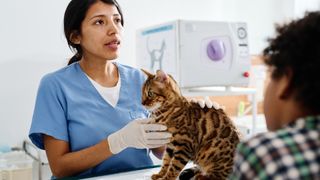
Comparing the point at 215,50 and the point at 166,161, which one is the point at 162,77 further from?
the point at 215,50

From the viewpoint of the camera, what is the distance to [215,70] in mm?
2086

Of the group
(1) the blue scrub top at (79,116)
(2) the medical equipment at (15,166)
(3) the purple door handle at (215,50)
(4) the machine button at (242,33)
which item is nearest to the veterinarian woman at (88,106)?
(1) the blue scrub top at (79,116)

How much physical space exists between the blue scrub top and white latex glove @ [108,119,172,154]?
138mm

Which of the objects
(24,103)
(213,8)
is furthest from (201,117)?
(213,8)

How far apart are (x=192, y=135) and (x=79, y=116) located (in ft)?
1.58

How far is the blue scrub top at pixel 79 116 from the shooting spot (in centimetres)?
120

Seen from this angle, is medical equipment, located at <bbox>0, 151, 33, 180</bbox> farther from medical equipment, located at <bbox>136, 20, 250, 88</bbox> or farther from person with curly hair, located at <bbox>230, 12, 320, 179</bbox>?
person with curly hair, located at <bbox>230, 12, 320, 179</bbox>

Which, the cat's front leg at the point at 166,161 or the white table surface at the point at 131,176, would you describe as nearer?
the cat's front leg at the point at 166,161

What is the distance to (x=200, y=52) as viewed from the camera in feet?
6.66

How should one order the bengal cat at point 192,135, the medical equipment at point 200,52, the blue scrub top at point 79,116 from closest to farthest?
the bengal cat at point 192,135 → the blue scrub top at point 79,116 → the medical equipment at point 200,52

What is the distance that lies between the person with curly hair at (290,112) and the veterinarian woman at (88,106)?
2.14 feet

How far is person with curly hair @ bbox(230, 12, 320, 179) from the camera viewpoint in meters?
0.45

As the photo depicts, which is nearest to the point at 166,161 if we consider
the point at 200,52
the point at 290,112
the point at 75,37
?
the point at 290,112

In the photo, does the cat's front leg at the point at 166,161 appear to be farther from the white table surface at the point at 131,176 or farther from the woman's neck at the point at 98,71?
the woman's neck at the point at 98,71
